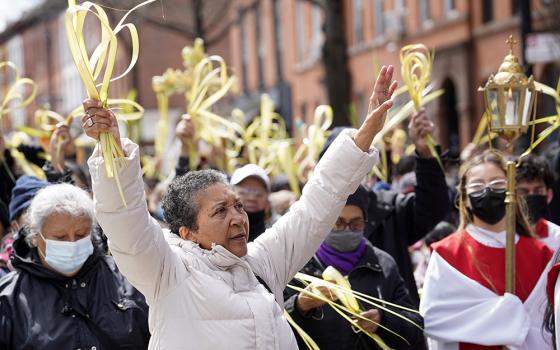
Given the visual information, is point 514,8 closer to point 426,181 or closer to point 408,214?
point 408,214

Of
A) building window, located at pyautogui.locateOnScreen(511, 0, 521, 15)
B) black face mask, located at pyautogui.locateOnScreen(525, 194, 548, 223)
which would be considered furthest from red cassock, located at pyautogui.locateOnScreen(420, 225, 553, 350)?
building window, located at pyautogui.locateOnScreen(511, 0, 521, 15)

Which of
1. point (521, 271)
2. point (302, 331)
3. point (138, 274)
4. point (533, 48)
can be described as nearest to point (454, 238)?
point (521, 271)

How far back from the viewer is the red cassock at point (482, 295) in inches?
186

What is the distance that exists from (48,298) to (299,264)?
1.16 metres

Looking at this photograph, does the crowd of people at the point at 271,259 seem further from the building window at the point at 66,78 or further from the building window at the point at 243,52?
the building window at the point at 66,78

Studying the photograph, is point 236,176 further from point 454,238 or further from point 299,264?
point 299,264

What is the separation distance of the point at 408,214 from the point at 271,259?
1985mm

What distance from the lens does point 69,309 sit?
4.40 metres

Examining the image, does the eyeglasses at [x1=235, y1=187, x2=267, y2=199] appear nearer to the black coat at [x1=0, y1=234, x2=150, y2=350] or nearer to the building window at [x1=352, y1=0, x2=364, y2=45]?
the black coat at [x1=0, y1=234, x2=150, y2=350]

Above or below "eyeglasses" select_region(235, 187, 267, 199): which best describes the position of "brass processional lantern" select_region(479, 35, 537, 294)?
above

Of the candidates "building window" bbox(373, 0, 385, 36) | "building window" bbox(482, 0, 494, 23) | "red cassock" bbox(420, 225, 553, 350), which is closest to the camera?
"red cassock" bbox(420, 225, 553, 350)

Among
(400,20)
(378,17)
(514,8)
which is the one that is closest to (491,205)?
(514,8)

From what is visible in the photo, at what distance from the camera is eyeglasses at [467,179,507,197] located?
501cm

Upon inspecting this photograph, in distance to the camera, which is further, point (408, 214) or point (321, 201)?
point (408, 214)
